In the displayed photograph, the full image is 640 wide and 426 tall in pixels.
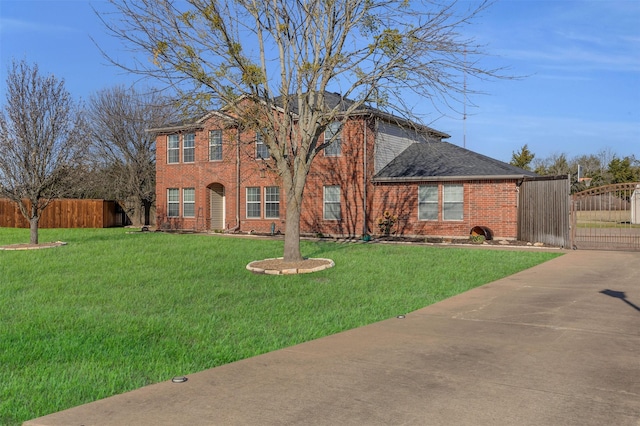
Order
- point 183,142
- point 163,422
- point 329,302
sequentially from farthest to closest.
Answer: point 183,142, point 329,302, point 163,422

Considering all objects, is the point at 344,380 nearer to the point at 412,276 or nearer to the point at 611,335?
the point at 611,335

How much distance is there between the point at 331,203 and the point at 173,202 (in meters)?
10.4

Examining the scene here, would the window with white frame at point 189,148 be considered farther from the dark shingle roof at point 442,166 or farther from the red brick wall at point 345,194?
the dark shingle roof at point 442,166

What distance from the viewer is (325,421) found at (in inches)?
149

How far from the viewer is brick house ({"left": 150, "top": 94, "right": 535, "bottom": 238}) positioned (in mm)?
21812

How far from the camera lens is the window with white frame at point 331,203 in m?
24.4

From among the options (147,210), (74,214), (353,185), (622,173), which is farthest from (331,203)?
(622,173)

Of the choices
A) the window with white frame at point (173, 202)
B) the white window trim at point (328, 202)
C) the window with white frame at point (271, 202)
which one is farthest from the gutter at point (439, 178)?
the window with white frame at point (173, 202)

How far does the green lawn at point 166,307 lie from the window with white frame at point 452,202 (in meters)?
6.39

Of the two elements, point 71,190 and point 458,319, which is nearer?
point 458,319

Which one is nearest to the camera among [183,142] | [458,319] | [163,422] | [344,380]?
[163,422]

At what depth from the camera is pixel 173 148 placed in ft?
97.9

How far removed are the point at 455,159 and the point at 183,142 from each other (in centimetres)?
1472

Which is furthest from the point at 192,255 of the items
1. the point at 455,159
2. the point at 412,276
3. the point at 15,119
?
the point at 455,159
